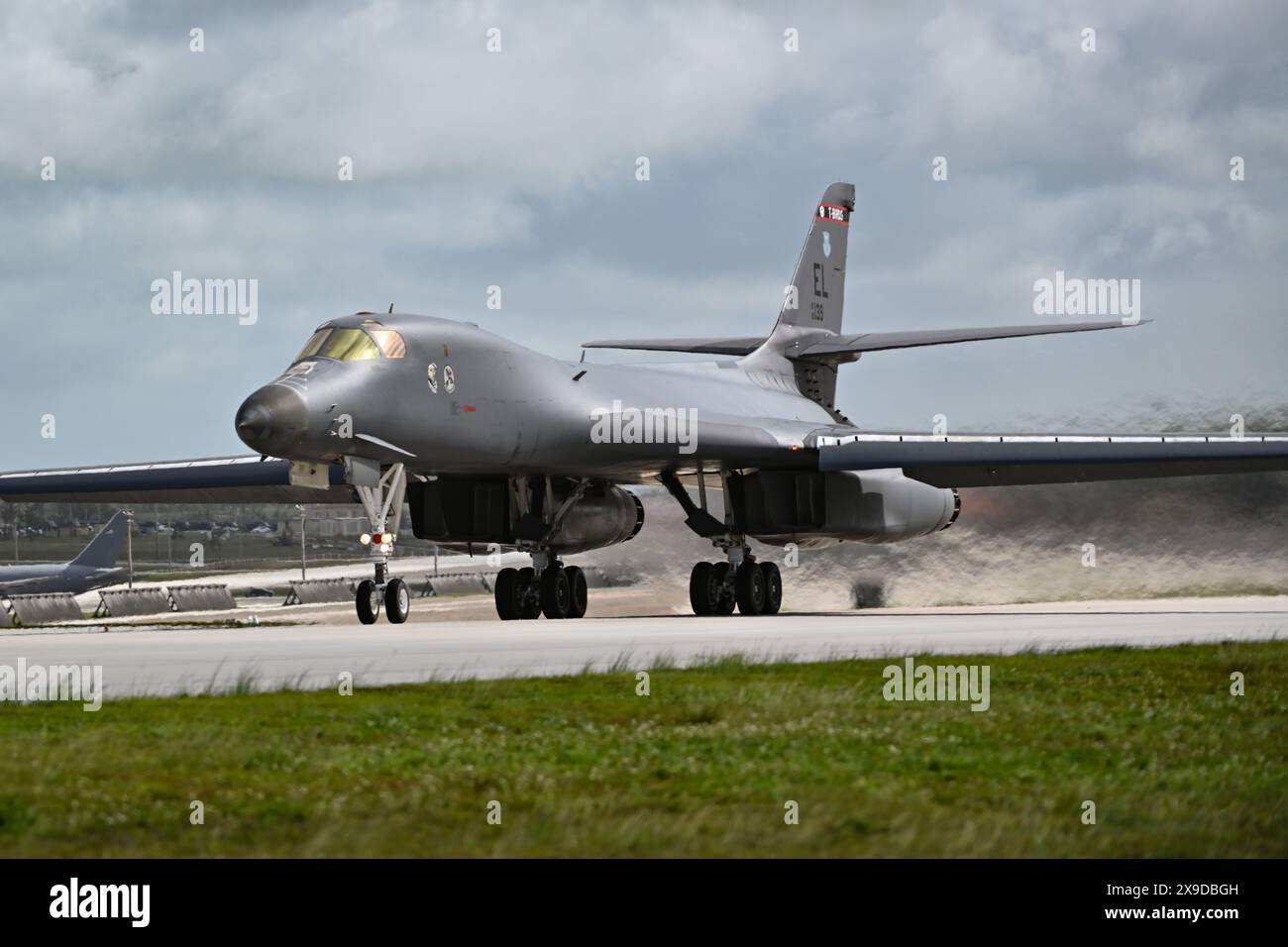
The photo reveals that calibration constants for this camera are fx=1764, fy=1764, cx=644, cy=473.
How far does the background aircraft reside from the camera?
56.3 metres

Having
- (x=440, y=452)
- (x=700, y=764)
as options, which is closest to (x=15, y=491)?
(x=440, y=452)

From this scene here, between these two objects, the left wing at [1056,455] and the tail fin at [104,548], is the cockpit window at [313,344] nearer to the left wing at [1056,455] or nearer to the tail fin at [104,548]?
the left wing at [1056,455]

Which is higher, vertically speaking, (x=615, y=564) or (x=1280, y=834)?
(x=615, y=564)

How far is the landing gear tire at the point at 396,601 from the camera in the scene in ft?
68.2

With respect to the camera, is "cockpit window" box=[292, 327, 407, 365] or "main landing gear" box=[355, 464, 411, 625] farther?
"cockpit window" box=[292, 327, 407, 365]

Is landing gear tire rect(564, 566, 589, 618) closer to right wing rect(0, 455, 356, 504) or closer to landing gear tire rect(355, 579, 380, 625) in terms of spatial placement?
right wing rect(0, 455, 356, 504)

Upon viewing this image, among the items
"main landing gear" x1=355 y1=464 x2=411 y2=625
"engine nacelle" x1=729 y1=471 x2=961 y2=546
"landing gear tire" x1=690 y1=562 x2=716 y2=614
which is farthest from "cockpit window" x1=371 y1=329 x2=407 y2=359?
"engine nacelle" x1=729 y1=471 x2=961 y2=546

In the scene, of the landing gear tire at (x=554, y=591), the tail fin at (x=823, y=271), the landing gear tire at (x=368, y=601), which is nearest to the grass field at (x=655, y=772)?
the landing gear tire at (x=368, y=601)

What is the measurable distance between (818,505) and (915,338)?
3.78 meters

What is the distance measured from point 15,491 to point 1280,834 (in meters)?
24.8

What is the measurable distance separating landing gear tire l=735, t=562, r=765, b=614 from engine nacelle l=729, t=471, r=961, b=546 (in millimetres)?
581
